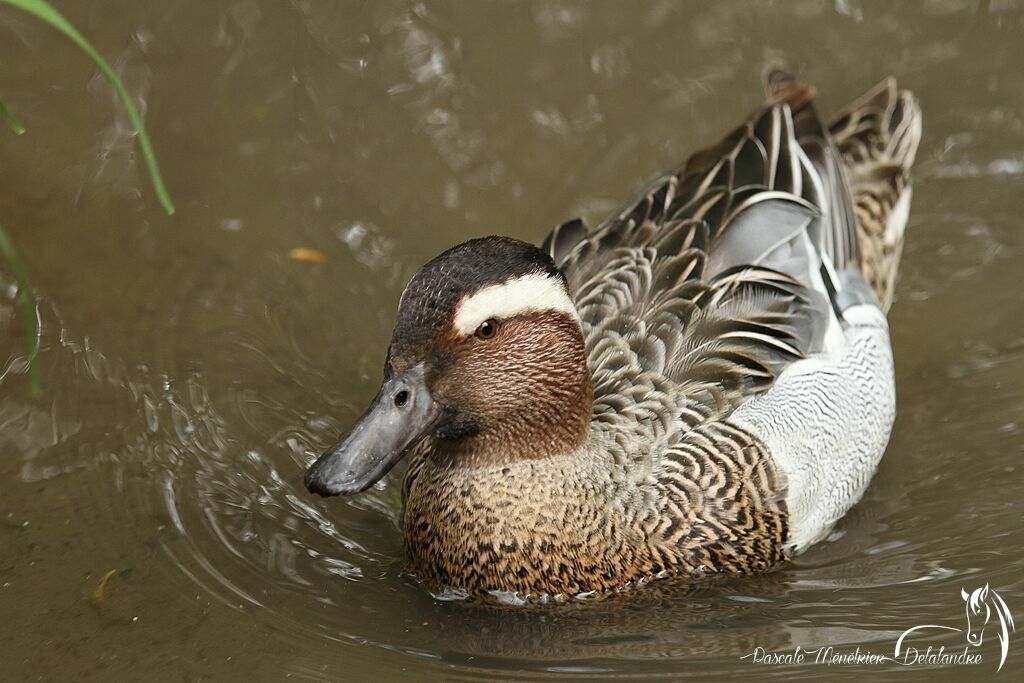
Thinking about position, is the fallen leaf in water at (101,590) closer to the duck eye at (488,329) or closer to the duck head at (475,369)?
the duck head at (475,369)

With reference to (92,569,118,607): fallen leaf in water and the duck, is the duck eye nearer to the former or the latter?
the duck

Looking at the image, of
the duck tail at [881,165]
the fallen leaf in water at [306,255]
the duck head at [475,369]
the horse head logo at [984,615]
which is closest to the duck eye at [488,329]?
the duck head at [475,369]

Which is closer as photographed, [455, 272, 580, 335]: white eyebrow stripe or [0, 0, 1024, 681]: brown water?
[455, 272, 580, 335]: white eyebrow stripe

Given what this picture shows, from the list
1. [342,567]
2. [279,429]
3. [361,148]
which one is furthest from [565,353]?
[361,148]

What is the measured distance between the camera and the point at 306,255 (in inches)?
259

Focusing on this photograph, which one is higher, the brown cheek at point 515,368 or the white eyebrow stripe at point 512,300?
the white eyebrow stripe at point 512,300

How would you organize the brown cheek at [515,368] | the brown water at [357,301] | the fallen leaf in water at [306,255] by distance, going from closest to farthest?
the brown cheek at [515,368] < the brown water at [357,301] < the fallen leaf in water at [306,255]

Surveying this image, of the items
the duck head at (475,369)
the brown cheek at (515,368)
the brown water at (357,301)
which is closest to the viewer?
the duck head at (475,369)

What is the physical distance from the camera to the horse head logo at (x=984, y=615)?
4.46 metres

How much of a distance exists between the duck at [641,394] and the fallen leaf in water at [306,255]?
1.33m

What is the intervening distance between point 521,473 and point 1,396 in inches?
88.2

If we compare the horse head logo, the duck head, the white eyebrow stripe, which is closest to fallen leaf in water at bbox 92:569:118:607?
the duck head

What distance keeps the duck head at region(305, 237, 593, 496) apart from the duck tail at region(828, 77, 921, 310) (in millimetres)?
2425

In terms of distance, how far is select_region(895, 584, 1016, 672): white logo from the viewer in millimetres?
4453
